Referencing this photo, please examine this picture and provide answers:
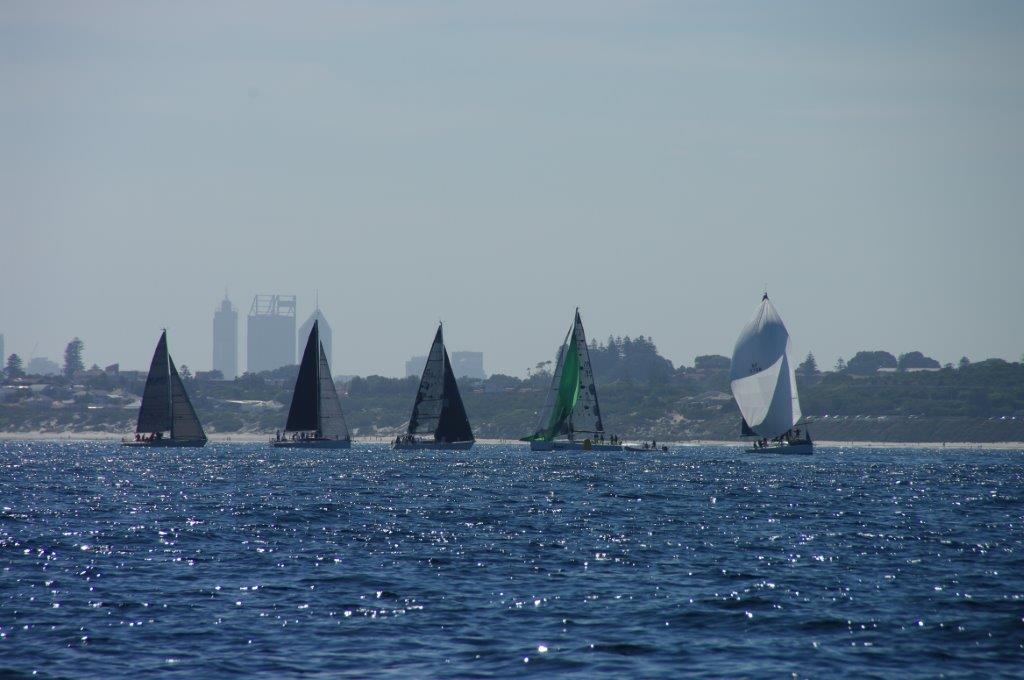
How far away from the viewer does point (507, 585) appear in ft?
116

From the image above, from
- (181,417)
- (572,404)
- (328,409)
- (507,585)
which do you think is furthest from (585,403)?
(507,585)

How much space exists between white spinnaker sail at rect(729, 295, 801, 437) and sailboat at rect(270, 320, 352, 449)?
1525 inches

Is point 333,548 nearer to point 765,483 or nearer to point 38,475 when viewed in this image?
point 765,483

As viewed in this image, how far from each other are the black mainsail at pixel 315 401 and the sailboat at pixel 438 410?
777 centimetres

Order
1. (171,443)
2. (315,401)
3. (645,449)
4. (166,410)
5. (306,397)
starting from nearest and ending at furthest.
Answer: (306,397) < (315,401) < (166,410) < (171,443) < (645,449)

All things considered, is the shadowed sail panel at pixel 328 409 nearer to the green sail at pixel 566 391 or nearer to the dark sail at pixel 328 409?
the dark sail at pixel 328 409

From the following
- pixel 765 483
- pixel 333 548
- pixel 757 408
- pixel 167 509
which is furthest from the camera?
pixel 757 408

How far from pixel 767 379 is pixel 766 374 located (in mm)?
470

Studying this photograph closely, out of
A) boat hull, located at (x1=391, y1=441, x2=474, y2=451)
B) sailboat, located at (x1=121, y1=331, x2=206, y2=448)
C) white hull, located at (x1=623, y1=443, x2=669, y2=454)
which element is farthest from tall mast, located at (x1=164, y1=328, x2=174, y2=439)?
white hull, located at (x1=623, y1=443, x2=669, y2=454)

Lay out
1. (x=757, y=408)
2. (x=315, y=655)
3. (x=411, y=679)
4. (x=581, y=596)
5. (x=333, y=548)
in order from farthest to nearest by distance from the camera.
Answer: (x=757, y=408) → (x=333, y=548) → (x=581, y=596) → (x=315, y=655) → (x=411, y=679)

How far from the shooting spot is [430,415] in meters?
132

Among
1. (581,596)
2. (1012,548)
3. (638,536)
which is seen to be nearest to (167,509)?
(638,536)

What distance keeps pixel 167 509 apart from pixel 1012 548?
33957 mm

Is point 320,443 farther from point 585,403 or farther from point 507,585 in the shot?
point 507,585
